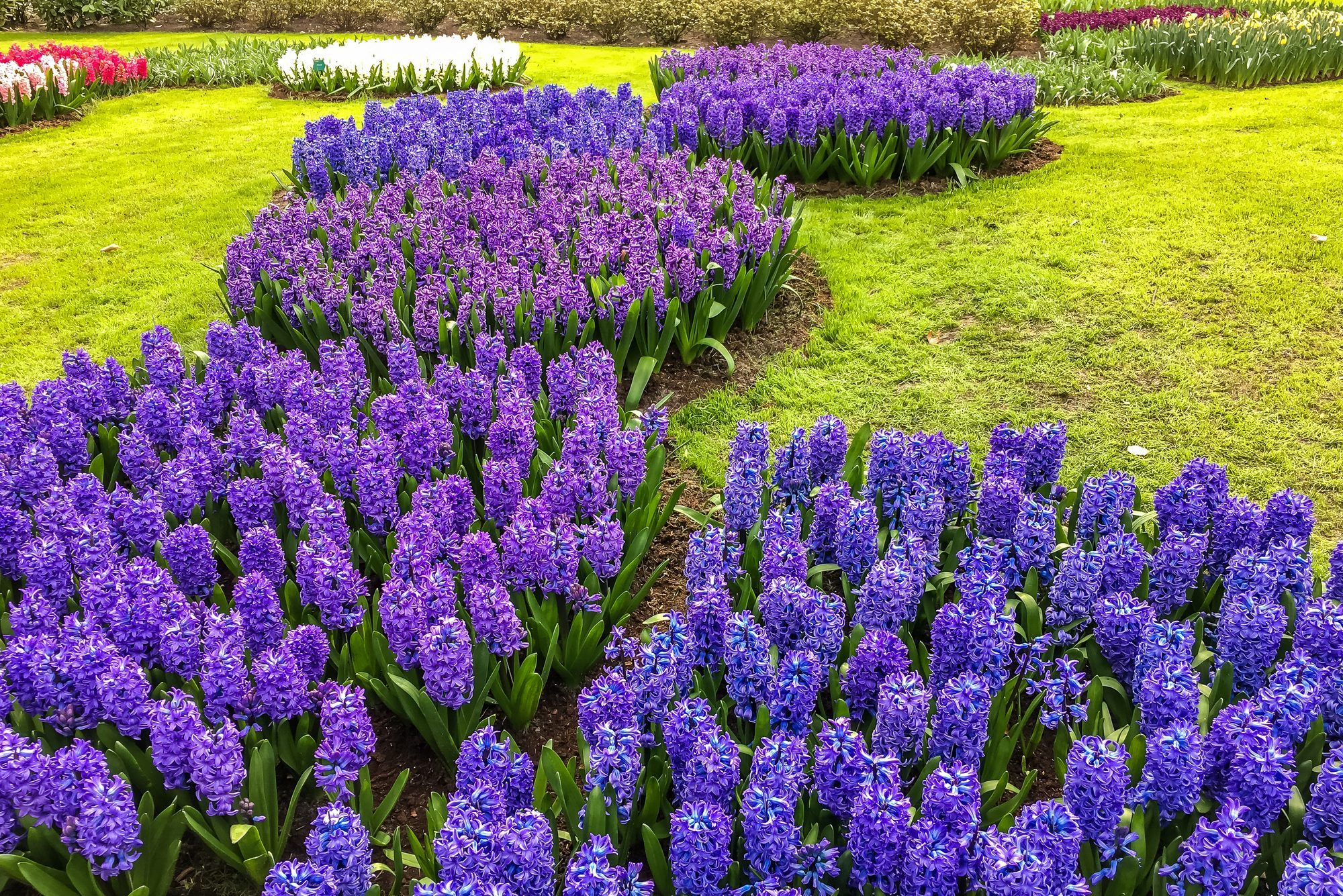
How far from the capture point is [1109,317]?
6.25 m

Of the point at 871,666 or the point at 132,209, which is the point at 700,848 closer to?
the point at 871,666

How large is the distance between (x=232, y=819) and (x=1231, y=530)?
11.4ft

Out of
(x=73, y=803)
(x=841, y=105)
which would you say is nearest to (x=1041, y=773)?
(x=73, y=803)

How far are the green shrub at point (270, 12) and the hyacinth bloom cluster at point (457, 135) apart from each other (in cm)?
1193

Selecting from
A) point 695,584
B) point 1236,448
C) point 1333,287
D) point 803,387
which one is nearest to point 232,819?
point 695,584

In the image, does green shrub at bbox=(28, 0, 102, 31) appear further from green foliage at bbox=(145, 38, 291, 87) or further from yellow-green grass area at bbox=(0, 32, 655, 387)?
yellow-green grass area at bbox=(0, 32, 655, 387)

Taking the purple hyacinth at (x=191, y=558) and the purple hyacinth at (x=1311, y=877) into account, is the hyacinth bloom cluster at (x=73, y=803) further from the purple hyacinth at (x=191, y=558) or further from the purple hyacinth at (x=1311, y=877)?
the purple hyacinth at (x=1311, y=877)

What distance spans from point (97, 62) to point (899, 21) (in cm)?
1107

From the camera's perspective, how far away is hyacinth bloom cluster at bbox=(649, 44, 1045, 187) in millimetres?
8055

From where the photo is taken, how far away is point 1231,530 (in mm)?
3420

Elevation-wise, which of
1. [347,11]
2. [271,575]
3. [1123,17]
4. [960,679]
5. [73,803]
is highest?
[347,11]

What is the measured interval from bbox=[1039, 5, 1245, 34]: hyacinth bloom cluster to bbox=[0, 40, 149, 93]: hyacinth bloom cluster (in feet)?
43.5

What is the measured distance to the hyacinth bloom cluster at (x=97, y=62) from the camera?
1192 centimetres

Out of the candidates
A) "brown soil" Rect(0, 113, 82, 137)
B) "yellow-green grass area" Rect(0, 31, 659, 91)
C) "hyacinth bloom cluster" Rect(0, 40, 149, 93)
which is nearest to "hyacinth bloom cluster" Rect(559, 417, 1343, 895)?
"yellow-green grass area" Rect(0, 31, 659, 91)
